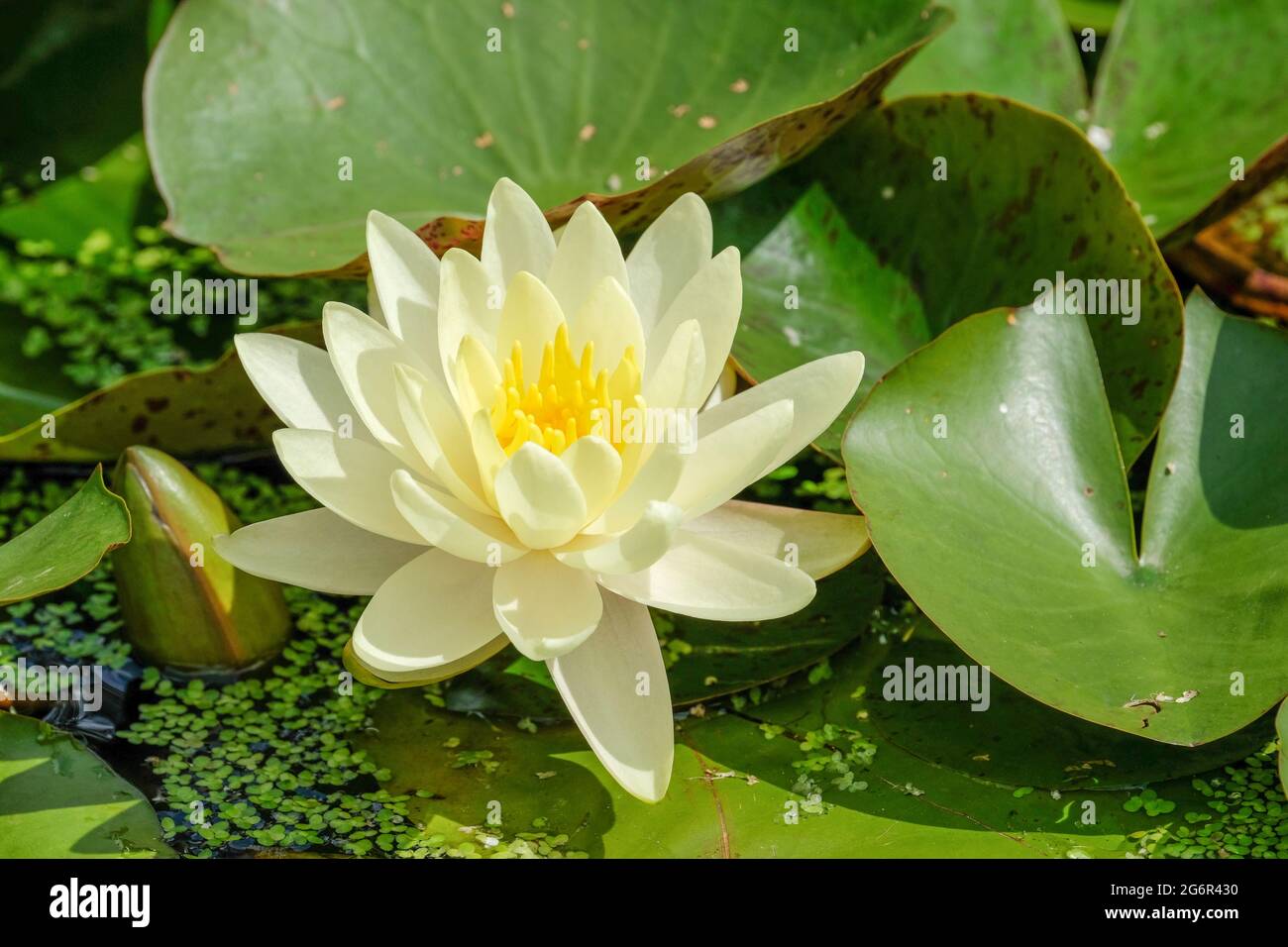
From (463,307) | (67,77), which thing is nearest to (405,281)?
(463,307)

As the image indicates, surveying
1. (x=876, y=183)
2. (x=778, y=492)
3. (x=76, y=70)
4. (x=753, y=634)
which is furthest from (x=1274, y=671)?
(x=76, y=70)

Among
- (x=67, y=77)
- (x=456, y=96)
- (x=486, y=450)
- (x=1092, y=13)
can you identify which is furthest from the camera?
(x=1092, y=13)

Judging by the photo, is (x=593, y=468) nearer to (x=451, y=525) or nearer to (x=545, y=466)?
(x=545, y=466)

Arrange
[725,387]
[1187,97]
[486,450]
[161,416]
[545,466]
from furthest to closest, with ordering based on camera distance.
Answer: [1187,97]
[161,416]
[725,387]
[486,450]
[545,466]

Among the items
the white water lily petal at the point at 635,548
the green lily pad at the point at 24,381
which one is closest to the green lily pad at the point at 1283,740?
the white water lily petal at the point at 635,548

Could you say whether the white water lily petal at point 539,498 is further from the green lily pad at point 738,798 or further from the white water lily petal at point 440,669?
the green lily pad at point 738,798

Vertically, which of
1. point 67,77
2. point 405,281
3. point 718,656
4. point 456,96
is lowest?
point 718,656
